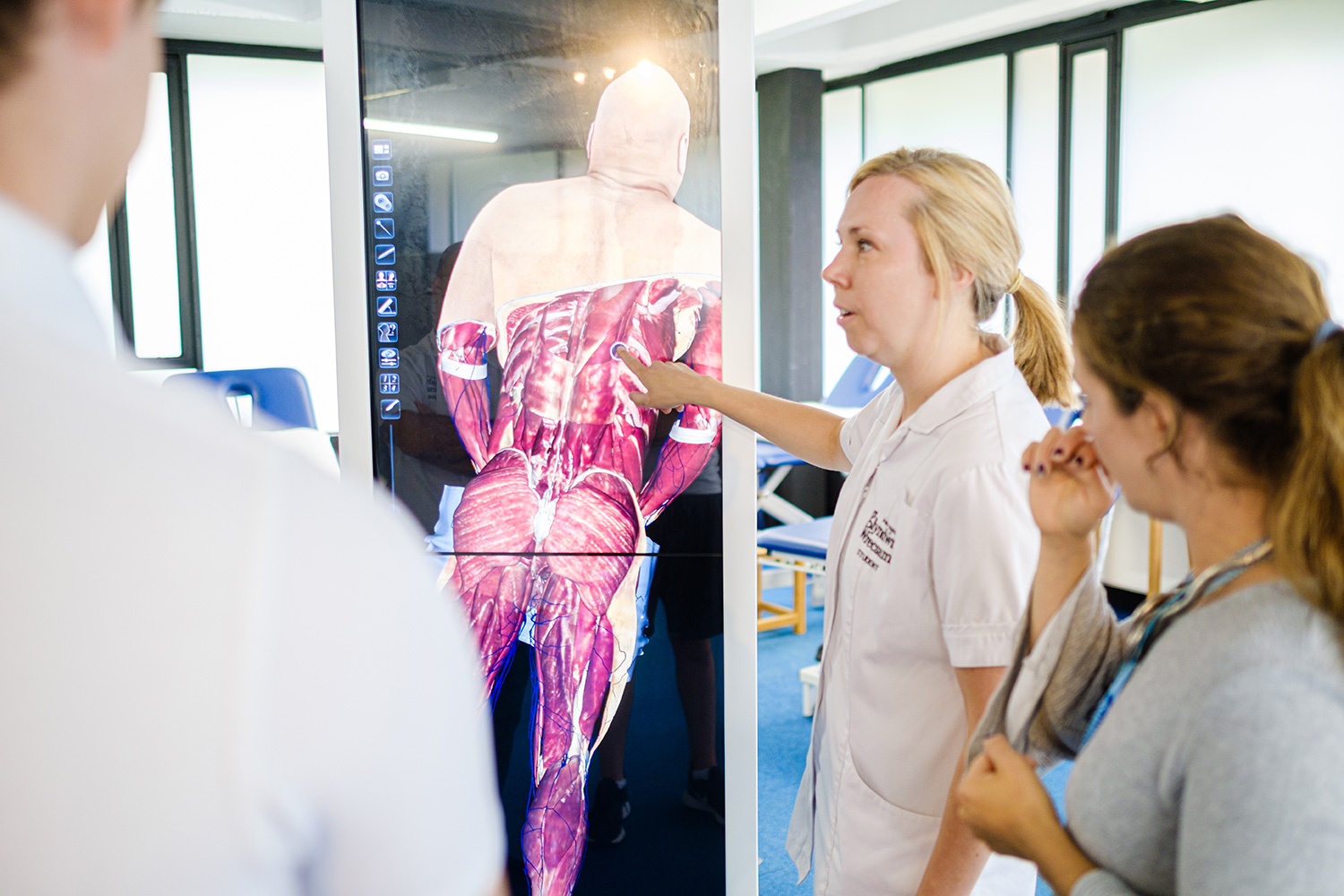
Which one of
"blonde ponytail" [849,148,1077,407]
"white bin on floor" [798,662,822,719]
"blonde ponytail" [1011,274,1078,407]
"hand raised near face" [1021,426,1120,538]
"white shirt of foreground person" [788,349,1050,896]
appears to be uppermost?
"blonde ponytail" [849,148,1077,407]

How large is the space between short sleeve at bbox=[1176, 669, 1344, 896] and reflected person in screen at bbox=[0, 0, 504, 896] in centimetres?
54

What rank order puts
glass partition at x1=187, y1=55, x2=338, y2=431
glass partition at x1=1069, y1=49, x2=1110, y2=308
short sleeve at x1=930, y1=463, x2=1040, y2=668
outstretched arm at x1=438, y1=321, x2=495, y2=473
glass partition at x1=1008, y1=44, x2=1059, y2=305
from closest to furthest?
1. short sleeve at x1=930, y1=463, x2=1040, y2=668
2. outstretched arm at x1=438, y1=321, x2=495, y2=473
3. glass partition at x1=1069, y1=49, x2=1110, y2=308
4. glass partition at x1=1008, y1=44, x2=1059, y2=305
5. glass partition at x1=187, y1=55, x2=338, y2=431

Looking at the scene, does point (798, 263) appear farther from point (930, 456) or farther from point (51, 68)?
point (51, 68)

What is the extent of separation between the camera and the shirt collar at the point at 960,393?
1156 mm

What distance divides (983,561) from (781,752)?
7.25 ft

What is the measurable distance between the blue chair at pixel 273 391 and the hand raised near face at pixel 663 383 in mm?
2595

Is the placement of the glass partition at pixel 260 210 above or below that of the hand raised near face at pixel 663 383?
above

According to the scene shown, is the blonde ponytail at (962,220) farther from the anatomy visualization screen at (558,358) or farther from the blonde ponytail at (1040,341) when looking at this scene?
the anatomy visualization screen at (558,358)

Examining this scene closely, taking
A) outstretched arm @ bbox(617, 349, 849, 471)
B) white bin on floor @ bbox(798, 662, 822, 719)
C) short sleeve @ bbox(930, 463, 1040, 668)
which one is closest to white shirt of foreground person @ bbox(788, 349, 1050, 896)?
short sleeve @ bbox(930, 463, 1040, 668)

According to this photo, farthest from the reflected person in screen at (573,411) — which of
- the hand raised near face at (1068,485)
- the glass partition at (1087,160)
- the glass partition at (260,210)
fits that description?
the glass partition at (260,210)

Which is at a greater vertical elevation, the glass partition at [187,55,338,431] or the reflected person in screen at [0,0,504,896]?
the glass partition at [187,55,338,431]

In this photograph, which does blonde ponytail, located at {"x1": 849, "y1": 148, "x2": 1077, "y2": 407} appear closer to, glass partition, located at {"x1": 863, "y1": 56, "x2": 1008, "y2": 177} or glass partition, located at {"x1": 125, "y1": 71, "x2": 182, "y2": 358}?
glass partition, located at {"x1": 863, "y1": 56, "x2": 1008, "y2": 177}

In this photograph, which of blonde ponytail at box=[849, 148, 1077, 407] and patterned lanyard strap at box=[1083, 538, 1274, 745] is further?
blonde ponytail at box=[849, 148, 1077, 407]

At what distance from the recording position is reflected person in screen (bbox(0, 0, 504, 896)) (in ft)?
1.02
